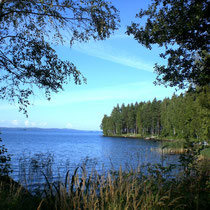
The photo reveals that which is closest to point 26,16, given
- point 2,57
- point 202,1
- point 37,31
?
point 37,31

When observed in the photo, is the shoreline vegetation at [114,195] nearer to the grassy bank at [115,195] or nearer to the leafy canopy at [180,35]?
the grassy bank at [115,195]

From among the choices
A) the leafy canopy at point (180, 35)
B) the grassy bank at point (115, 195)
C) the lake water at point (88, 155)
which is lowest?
the lake water at point (88, 155)

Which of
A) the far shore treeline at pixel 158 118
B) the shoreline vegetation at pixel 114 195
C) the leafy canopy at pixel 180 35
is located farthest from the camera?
the far shore treeline at pixel 158 118

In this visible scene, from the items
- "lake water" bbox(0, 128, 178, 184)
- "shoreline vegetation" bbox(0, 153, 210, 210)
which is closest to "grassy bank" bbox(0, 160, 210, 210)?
"shoreline vegetation" bbox(0, 153, 210, 210)

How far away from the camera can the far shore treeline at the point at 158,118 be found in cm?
4675

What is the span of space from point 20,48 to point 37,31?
87 centimetres

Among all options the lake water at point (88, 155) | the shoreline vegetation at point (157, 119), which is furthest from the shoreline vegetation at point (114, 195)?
the shoreline vegetation at point (157, 119)

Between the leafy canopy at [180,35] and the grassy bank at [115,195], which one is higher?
the leafy canopy at [180,35]

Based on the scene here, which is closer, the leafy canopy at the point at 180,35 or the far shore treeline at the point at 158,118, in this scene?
the leafy canopy at the point at 180,35

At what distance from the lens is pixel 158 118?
88.5 m

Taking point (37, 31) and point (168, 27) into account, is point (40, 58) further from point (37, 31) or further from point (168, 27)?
point (168, 27)

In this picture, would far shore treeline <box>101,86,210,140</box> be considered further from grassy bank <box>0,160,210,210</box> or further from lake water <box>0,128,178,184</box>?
grassy bank <box>0,160,210,210</box>

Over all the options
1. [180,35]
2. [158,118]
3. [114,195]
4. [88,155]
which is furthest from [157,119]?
[114,195]

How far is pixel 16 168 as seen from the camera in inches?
675
